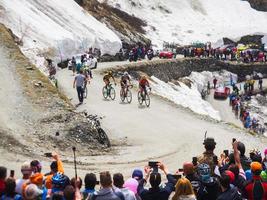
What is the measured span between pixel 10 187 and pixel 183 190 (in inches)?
129

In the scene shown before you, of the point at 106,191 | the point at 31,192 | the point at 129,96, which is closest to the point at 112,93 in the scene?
the point at 129,96

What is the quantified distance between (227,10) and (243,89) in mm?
36625

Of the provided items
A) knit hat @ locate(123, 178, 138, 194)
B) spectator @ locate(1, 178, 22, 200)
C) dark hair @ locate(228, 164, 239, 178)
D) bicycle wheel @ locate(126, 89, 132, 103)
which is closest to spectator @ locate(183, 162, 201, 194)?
dark hair @ locate(228, 164, 239, 178)

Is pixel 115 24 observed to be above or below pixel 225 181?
above

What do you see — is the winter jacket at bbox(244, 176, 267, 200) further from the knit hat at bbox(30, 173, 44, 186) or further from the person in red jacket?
the knit hat at bbox(30, 173, 44, 186)

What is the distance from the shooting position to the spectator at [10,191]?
10.1m

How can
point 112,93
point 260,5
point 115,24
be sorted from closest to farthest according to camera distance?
point 112,93, point 115,24, point 260,5

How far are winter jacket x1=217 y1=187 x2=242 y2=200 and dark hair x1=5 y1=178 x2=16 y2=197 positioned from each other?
3.95 metres

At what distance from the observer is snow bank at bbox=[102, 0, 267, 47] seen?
8819cm

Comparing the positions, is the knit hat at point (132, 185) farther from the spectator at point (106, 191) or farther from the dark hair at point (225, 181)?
the dark hair at point (225, 181)

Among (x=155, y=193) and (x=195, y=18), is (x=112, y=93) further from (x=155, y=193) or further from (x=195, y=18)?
(x=195, y=18)

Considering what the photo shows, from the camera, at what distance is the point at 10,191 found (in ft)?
33.1

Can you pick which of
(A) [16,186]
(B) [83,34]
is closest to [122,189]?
(A) [16,186]

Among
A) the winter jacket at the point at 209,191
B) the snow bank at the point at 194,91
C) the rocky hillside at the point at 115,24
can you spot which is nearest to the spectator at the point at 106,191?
the winter jacket at the point at 209,191
